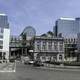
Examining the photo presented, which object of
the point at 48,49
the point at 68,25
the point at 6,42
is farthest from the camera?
the point at 68,25

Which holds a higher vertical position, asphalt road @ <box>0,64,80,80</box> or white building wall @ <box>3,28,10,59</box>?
white building wall @ <box>3,28,10,59</box>

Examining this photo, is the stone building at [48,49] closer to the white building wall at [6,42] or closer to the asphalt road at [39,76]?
the white building wall at [6,42]

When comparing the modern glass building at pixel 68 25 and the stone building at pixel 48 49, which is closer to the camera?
the stone building at pixel 48 49

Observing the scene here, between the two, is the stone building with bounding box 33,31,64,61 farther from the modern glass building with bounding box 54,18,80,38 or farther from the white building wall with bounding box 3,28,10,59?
the modern glass building with bounding box 54,18,80,38

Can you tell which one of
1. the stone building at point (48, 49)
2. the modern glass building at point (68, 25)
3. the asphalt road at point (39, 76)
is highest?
the modern glass building at point (68, 25)

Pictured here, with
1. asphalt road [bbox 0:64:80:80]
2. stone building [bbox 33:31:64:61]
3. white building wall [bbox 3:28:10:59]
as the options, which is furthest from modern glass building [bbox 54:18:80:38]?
asphalt road [bbox 0:64:80:80]

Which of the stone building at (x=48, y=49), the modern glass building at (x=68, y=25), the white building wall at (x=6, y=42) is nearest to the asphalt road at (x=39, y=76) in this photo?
the stone building at (x=48, y=49)

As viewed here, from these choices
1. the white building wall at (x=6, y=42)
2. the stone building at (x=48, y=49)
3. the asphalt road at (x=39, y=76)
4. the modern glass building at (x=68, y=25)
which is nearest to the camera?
the asphalt road at (x=39, y=76)

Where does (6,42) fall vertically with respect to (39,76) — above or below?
above

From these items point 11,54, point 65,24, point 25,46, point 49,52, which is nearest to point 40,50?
point 49,52

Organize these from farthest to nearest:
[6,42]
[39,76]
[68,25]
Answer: [68,25] → [6,42] → [39,76]

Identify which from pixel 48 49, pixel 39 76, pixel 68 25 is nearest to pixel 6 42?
pixel 48 49

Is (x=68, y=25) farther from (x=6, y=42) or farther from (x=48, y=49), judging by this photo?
(x=48, y=49)

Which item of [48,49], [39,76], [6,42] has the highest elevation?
[6,42]
